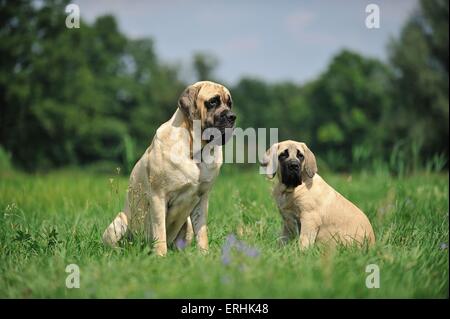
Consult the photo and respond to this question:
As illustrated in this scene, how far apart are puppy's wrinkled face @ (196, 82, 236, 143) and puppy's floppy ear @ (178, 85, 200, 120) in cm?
4

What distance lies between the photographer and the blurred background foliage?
94.8ft

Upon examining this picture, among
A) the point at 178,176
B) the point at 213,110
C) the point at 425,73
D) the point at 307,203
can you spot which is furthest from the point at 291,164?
the point at 425,73

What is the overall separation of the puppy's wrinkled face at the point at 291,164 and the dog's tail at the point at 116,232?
1652 millimetres

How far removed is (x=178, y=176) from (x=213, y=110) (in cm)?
71

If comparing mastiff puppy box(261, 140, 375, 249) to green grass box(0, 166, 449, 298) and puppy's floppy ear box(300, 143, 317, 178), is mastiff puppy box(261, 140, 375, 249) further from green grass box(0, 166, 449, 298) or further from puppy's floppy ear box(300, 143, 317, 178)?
green grass box(0, 166, 449, 298)

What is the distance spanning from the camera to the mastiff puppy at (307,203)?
16.9ft

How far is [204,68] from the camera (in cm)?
5222

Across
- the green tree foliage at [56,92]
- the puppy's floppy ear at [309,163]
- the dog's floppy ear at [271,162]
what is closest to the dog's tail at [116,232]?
the dog's floppy ear at [271,162]

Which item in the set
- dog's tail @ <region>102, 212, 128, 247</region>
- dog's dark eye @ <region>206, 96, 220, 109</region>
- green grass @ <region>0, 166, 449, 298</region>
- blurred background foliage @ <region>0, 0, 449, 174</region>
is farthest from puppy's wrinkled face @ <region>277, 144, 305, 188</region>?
blurred background foliage @ <region>0, 0, 449, 174</region>

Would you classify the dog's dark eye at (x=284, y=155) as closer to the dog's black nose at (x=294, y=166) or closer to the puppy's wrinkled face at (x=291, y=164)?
the puppy's wrinkled face at (x=291, y=164)

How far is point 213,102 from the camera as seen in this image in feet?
16.0

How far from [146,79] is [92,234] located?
42.7 meters
